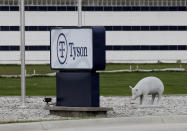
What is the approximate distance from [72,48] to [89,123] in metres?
3.92

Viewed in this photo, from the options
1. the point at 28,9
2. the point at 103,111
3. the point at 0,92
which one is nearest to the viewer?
the point at 103,111

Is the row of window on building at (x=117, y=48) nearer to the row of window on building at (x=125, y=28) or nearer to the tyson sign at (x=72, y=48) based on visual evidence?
the row of window on building at (x=125, y=28)

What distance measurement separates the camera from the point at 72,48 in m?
19.1

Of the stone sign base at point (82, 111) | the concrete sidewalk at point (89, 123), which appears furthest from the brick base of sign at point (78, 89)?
the concrete sidewalk at point (89, 123)

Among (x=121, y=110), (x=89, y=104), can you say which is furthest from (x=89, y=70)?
(x=121, y=110)

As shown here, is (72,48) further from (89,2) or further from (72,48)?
(89,2)

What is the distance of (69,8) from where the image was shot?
283 feet

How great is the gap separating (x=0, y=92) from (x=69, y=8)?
5571 cm

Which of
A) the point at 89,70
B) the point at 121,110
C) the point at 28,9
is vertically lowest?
the point at 121,110

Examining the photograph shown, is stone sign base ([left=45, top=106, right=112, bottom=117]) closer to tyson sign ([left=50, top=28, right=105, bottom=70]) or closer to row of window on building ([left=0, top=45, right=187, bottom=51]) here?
tyson sign ([left=50, top=28, right=105, bottom=70])

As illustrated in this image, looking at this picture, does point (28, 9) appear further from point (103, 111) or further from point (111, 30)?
point (103, 111)

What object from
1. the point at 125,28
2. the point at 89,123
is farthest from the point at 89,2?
the point at 89,123

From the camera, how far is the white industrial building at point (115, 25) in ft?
282

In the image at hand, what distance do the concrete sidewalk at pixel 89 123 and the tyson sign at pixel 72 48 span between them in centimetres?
306
